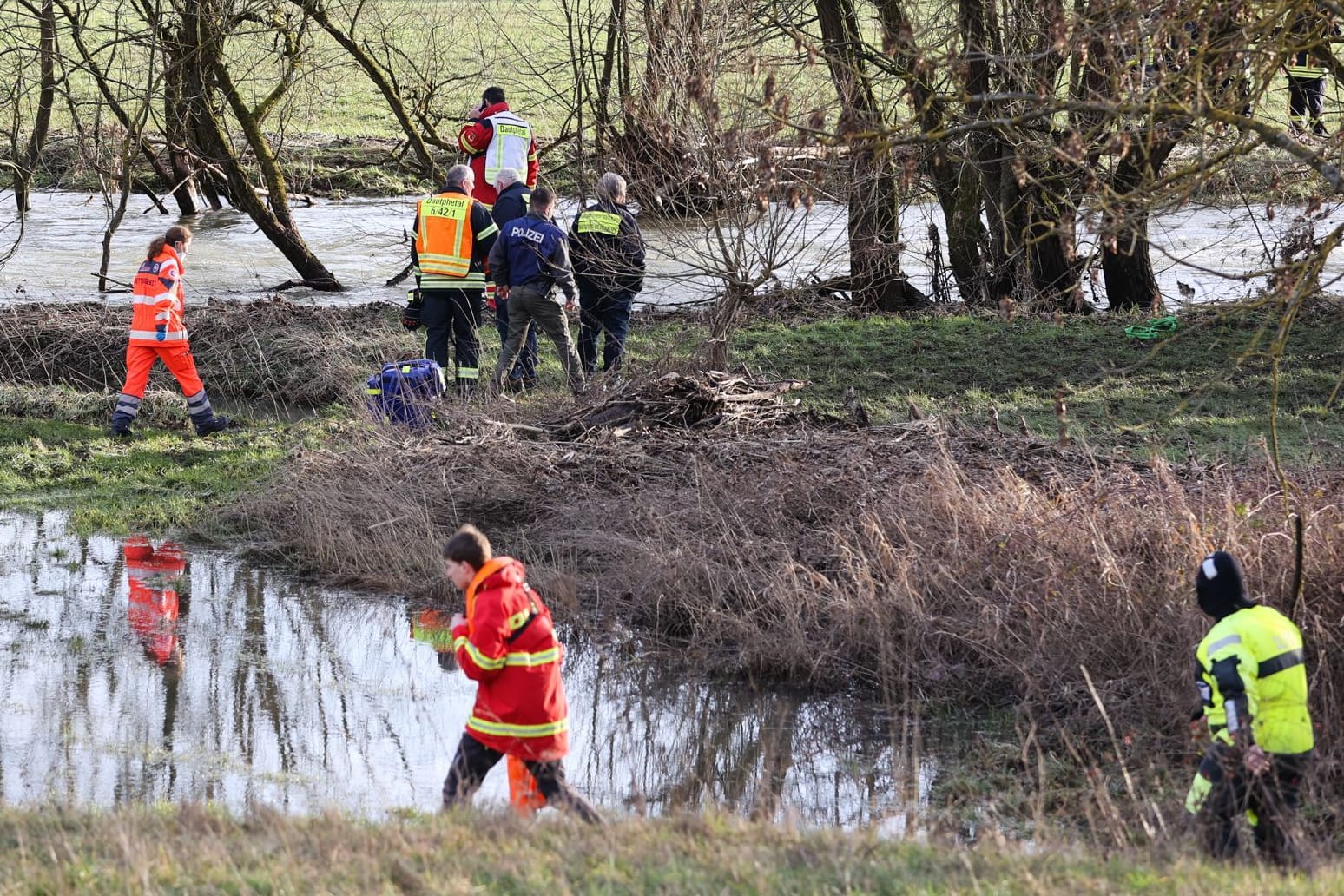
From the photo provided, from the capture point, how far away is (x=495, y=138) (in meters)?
15.6

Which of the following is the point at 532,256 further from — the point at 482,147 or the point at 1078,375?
the point at 1078,375

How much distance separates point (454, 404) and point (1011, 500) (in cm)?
510

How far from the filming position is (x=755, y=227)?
12852 millimetres

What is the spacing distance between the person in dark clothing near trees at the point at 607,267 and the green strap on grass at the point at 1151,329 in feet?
18.2

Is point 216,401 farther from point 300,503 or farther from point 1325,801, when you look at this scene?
point 1325,801

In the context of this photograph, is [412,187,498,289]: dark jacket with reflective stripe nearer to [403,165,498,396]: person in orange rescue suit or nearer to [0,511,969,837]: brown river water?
[403,165,498,396]: person in orange rescue suit

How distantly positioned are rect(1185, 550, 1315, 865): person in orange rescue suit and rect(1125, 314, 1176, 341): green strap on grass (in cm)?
1075

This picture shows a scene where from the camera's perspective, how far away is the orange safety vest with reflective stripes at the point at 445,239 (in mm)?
13328

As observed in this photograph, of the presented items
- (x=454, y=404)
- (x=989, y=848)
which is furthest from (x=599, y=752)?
(x=454, y=404)

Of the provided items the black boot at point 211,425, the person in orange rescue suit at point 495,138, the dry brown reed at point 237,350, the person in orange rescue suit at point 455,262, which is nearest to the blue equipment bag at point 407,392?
the person in orange rescue suit at point 455,262

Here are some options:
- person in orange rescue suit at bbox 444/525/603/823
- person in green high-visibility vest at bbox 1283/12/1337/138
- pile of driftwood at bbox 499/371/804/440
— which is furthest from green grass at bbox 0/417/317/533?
person in green high-visibility vest at bbox 1283/12/1337/138

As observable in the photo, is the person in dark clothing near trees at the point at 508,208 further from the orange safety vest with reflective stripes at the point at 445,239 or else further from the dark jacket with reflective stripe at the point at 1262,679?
the dark jacket with reflective stripe at the point at 1262,679

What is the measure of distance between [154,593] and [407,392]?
10.4 ft

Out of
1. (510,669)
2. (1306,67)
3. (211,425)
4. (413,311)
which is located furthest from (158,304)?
(1306,67)
